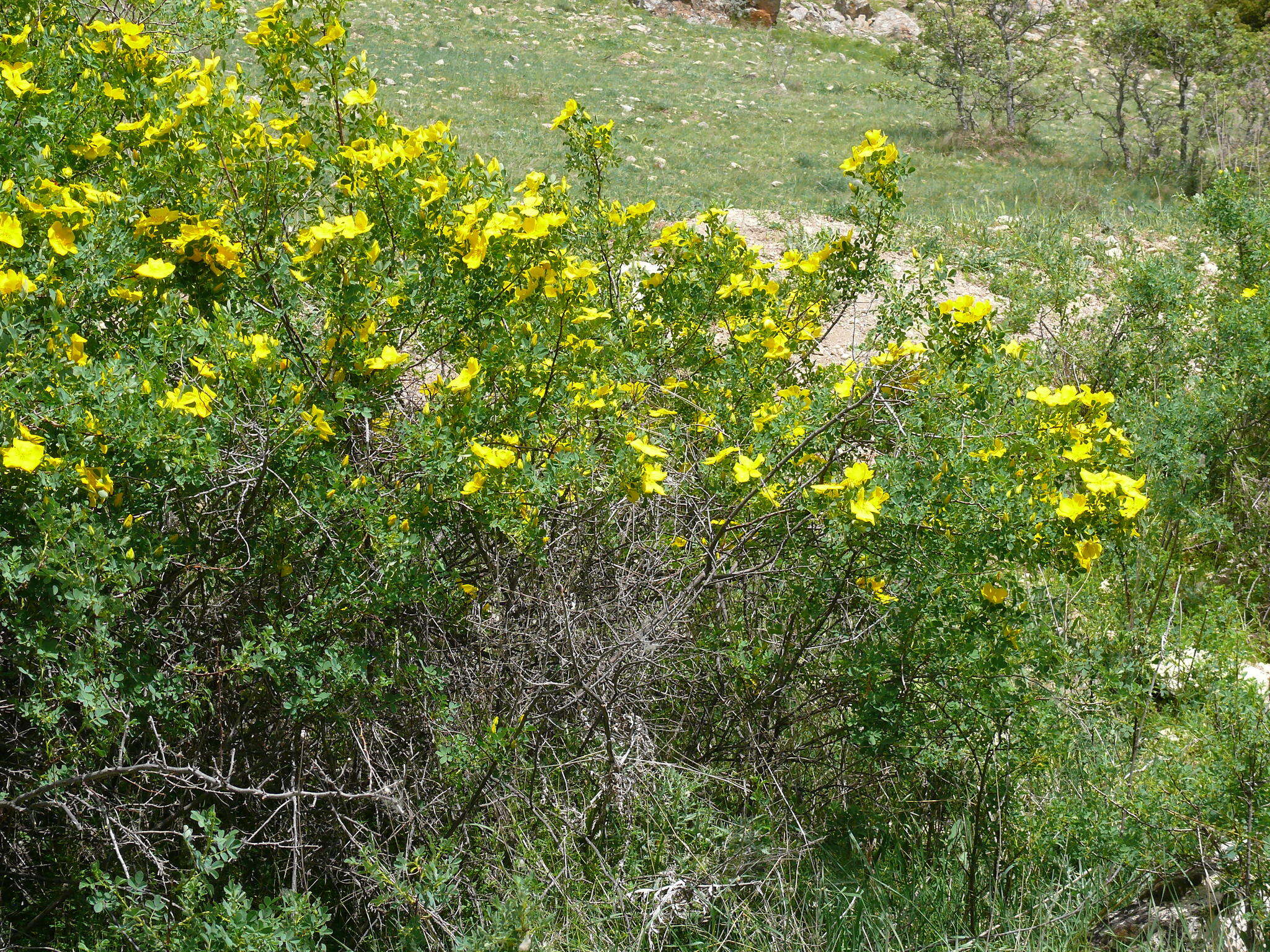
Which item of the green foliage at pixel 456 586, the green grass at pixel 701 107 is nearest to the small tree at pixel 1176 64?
the green grass at pixel 701 107

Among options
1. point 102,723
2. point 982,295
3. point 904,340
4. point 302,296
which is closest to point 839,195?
point 982,295

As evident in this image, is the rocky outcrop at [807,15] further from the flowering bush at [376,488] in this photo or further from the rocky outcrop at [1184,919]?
the rocky outcrop at [1184,919]

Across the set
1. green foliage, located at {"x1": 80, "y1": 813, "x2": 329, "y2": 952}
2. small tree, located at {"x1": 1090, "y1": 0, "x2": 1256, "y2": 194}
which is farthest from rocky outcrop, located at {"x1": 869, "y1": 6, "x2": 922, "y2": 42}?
green foliage, located at {"x1": 80, "y1": 813, "x2": 329, "y2": 952}

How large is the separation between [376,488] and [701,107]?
1291 centimetres

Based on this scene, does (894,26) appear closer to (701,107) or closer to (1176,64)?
(701,107)

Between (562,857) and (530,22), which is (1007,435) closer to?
(562,857)

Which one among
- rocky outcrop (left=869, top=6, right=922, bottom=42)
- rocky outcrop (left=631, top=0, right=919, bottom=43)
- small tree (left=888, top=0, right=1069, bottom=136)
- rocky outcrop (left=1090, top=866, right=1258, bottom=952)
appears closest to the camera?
rocky outcrop (left=1090, top=866, right=1258, bottom=952)

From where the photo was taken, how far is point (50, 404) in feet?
5.25

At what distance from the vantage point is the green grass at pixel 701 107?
9742 mm

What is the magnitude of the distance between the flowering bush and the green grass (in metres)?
4.81

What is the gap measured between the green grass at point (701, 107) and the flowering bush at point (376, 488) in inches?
190

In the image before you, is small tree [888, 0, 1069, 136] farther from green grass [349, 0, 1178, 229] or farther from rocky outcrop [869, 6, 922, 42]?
rocky outcrop [869, 6, 922, 42]

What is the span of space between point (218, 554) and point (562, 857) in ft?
2.91

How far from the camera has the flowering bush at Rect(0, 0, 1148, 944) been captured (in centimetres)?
174
